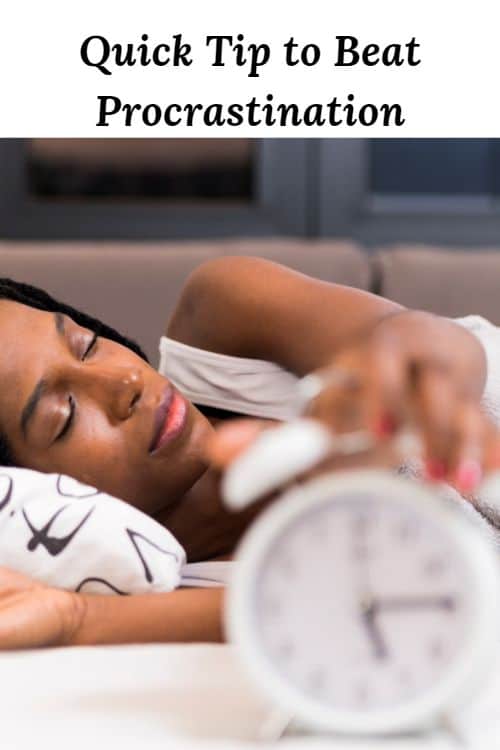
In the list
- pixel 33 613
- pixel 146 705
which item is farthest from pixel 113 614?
pixel 146 705

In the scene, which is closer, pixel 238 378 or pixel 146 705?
pixel 146 705

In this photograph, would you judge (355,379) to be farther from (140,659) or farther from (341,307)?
(341,307)

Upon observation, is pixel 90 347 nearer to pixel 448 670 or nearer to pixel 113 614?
pixel 113 614

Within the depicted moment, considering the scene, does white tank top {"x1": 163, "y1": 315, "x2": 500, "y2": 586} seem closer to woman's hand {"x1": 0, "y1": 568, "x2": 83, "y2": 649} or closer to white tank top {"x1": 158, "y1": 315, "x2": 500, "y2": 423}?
white tank top {"x1": 158, "y1": 315, "x2": 500, "y2": 423}

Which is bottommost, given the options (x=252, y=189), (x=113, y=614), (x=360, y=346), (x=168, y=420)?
(x=113, y=614)

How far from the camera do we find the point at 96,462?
1.28 metres

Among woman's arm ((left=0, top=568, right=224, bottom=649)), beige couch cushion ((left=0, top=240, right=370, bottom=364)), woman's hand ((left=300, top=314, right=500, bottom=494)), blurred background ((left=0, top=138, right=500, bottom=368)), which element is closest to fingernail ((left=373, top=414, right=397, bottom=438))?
woman's hand ((left=300, top=314, right=500, bottom=494))

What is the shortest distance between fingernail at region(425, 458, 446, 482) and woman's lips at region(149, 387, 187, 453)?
2.21 ft

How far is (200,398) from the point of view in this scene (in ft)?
5.14

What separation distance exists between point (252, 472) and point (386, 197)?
2681 millimetres

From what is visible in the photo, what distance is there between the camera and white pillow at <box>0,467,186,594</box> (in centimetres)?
111

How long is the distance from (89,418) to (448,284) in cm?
99
